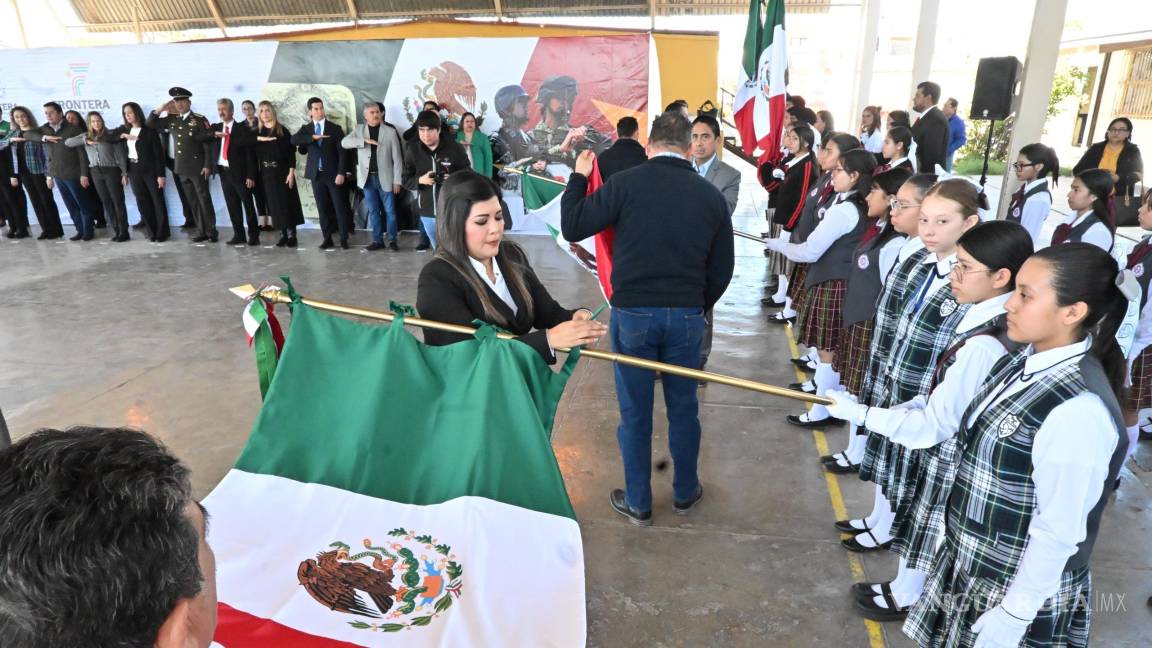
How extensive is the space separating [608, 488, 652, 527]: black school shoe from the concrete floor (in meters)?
0.04

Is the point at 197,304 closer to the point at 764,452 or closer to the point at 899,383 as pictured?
the point at 764,452

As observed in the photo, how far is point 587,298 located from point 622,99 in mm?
3448

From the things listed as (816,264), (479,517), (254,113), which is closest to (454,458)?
(479,517)

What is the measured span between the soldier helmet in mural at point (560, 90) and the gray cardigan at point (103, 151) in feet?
17.9

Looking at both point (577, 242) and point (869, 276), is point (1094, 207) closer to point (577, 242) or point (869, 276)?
point (869, 276)

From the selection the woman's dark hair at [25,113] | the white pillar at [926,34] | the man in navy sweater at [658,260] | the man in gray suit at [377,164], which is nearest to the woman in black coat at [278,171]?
the man in gray suit at [377,164]

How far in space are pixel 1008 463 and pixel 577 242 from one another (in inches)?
90.3

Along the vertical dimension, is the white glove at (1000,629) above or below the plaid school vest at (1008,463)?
below

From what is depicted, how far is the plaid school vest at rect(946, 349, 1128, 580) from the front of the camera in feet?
5.19

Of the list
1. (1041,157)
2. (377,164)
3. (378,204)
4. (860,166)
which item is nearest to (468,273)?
(860,166)

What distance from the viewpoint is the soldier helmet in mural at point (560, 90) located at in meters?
8.91

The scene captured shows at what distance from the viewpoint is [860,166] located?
365 centimetres

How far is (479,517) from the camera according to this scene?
6.94 feet

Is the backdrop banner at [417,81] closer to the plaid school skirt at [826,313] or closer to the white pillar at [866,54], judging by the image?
the plaid school skirt at [826,313]
